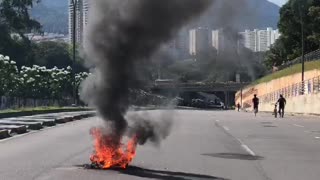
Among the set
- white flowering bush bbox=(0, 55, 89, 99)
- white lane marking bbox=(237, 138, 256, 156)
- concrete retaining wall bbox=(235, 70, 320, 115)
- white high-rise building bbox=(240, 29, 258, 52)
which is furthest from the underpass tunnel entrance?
white flowering bush bbox=(0, 55, 89, 99)

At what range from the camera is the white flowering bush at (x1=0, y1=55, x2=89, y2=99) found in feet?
225

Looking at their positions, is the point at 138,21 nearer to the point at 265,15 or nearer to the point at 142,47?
the point at 142,47

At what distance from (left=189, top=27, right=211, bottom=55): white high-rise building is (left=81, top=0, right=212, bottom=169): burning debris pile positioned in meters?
0.57

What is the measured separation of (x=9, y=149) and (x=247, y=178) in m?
8.70

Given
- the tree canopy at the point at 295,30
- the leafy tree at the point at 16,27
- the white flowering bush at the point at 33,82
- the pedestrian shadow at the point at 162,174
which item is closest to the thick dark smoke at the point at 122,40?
the pedestrian shadow at the point at 162,174

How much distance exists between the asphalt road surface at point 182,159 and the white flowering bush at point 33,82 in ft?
152

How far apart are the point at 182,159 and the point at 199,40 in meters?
3.42

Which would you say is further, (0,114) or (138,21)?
(0,114)

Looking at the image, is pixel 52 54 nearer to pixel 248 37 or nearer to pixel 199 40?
pixel 199 40

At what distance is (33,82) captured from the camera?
269ft

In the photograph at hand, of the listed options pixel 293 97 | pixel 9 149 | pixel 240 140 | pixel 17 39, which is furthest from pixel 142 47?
pixel 17 39

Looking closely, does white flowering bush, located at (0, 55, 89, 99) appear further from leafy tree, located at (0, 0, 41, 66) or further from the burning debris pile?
the burning debris pile

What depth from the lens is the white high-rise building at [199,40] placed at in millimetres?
13188

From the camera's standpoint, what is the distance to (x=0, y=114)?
38.2m
